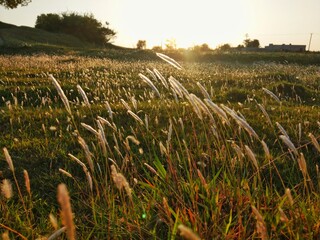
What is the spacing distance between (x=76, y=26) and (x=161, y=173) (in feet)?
207

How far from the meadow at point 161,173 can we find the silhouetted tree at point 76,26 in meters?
56.1

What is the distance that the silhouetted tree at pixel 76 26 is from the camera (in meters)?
61.4

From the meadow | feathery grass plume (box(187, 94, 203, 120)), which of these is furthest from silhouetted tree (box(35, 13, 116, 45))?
feathery grass plume (box(187, 94, 203, 120))

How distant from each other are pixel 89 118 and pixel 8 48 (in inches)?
1017

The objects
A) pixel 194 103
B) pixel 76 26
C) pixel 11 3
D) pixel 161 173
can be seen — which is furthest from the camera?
pixel 76 26

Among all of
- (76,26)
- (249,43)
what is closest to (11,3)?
(76,26)

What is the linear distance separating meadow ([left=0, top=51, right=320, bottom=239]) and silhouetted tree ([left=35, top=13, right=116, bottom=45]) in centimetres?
5615

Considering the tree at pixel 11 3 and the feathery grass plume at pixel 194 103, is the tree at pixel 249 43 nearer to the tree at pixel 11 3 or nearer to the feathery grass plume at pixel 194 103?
the tree at pixel 11 3

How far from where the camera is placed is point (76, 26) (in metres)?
61.5

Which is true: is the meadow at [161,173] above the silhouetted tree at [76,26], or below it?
Result: below

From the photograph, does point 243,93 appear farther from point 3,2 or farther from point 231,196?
point 3,2

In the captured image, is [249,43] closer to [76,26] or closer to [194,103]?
[76,26]

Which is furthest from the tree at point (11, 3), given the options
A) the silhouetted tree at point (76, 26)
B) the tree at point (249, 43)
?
the tree at point (249, 43)

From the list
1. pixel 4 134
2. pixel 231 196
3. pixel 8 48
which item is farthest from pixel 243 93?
pixel 8 48
